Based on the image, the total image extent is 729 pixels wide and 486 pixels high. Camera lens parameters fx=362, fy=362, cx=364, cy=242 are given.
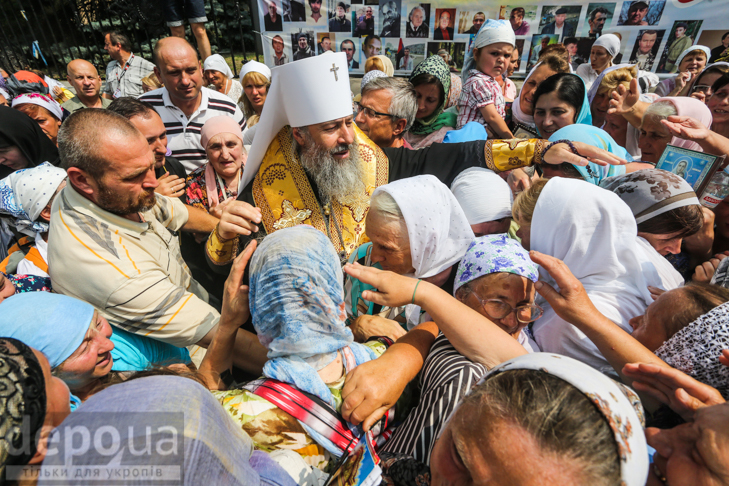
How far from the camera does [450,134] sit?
167 inches

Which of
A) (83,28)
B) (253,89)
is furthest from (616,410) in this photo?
(83,28)

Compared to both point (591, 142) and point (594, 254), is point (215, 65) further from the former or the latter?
point (594, 254)

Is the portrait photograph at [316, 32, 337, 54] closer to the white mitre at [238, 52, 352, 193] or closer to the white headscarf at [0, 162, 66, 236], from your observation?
the white mitre at [238, 52, 352, 193]

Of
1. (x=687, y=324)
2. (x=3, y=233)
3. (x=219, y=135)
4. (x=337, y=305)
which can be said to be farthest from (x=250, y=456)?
(x=3, y=233)

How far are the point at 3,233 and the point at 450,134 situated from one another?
436cm

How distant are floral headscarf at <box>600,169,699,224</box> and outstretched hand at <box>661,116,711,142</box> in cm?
94

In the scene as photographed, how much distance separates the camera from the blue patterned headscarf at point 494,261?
5.86 ft

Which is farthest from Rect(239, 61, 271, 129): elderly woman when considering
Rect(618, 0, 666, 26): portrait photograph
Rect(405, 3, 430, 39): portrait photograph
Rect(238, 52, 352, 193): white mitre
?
Rect(618, 0, 666, 26): portrait photograph

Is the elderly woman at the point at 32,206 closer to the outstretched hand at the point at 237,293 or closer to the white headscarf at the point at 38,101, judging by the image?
the outstretched hand at the point at 237,293

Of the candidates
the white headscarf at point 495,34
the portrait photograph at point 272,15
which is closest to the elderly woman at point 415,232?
the white headscarf at point 495,34

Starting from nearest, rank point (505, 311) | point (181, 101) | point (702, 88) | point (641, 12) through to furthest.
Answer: point (505, 311)
point (181, 101)
point (702, 88)
point (641, 12)

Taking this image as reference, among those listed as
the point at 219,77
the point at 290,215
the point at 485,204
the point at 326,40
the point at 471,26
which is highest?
the point at 471,26

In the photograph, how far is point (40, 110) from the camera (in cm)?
461

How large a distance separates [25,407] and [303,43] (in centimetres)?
790
